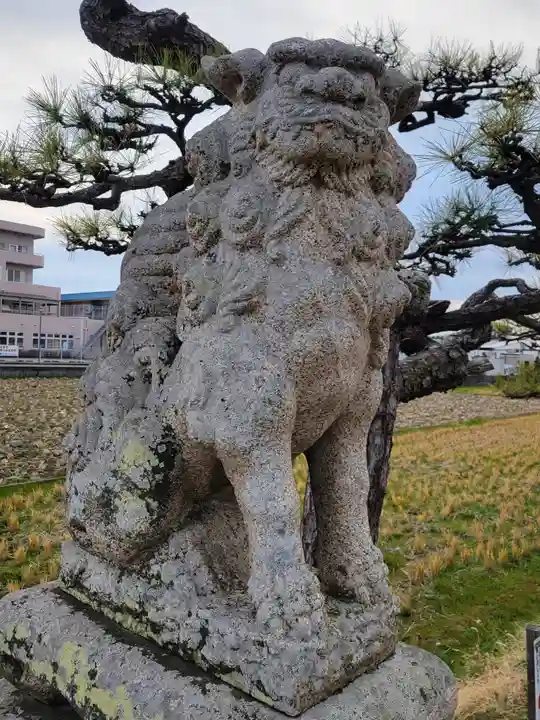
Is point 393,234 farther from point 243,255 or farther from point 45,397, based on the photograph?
point 45,397

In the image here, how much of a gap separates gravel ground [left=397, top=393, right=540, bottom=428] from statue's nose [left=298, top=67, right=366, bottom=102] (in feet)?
39.3

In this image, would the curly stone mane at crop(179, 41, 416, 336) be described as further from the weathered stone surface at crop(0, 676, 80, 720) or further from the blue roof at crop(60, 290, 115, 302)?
the blue roof at crop(60, 290, 115, 302)

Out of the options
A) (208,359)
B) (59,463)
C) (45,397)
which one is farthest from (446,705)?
(45,397)

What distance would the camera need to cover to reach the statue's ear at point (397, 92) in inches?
54.2

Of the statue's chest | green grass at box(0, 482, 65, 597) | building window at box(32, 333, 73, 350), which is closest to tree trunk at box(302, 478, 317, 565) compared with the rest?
the statue's chest

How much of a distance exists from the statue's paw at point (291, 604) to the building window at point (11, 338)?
27658 mm

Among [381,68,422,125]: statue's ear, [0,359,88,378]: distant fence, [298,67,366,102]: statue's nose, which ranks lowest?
[0,359,88,378]: distant fence

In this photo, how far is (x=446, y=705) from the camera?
50.4 inches

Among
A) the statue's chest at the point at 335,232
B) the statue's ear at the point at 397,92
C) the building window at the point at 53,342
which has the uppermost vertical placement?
the building window at the point at 53,342

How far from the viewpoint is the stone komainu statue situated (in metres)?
1.20

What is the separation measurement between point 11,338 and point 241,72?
27821 mm

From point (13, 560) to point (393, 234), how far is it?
365 centimetres

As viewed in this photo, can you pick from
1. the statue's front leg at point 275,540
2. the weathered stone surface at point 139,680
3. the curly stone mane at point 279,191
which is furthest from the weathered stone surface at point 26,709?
the curly stone mane at point 279,191

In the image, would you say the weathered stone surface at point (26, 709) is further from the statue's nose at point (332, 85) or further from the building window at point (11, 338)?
the building window at point (11, 338)
